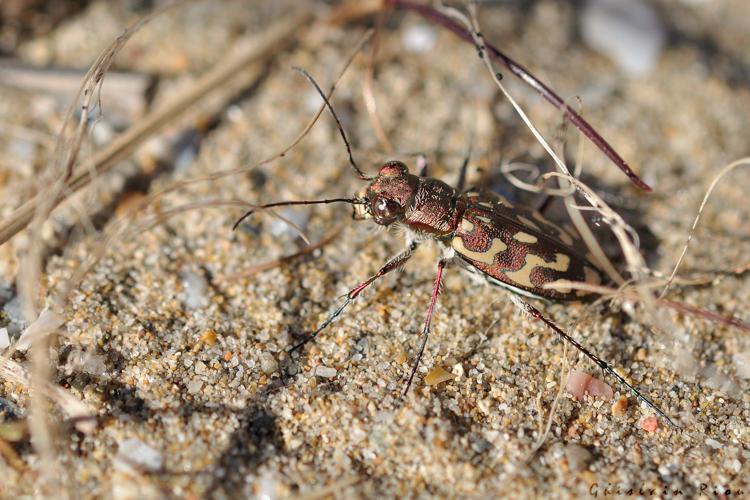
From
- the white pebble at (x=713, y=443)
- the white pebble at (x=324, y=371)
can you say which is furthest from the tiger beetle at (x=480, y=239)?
the white pebble at (x=713, y=443)

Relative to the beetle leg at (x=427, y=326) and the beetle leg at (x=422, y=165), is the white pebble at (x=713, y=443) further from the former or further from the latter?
the beetle leg at (x=422, y=165)

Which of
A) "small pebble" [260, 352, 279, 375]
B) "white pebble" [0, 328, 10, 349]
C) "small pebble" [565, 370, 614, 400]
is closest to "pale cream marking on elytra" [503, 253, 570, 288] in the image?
"small pebble" [565, 370, 614, 400]

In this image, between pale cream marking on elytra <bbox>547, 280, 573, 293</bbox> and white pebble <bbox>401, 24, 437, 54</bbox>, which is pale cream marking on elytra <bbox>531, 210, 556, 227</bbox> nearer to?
pale cream marking on elytra <bbox>547, 280, 573, 293</bbox>

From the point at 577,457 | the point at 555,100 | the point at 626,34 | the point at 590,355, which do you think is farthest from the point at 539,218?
the point at 626,34

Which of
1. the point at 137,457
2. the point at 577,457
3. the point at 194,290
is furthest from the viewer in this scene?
the point at 194,290

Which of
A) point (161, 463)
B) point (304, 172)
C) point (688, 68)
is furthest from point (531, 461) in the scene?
point (688, 68)

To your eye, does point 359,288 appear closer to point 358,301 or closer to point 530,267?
point 358,301
